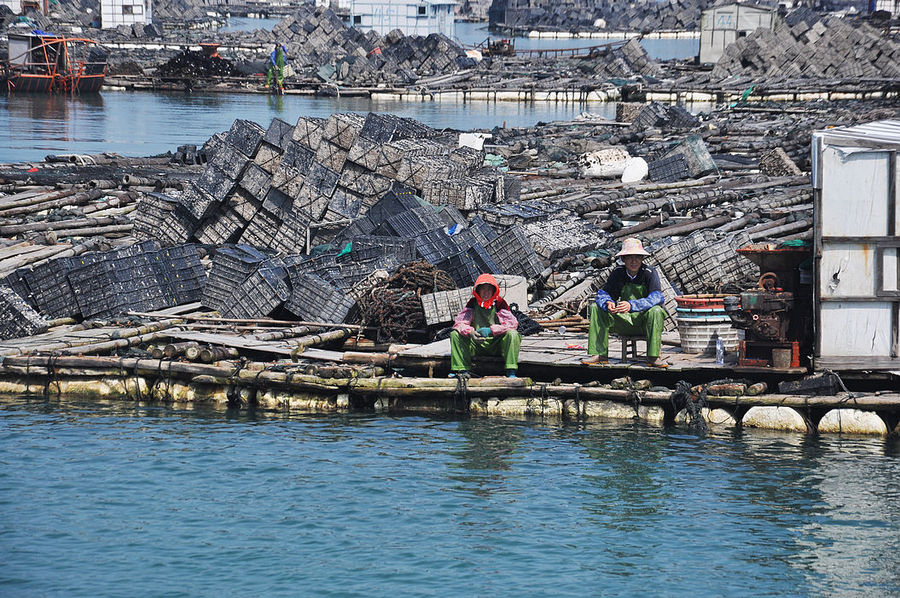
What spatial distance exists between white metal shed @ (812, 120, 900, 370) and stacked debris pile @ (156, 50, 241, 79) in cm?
6507

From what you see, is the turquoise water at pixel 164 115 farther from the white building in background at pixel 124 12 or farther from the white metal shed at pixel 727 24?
the white building in background at pixel 124 12

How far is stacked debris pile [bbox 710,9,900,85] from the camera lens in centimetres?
6562

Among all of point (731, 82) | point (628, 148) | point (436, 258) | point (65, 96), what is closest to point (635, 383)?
point (436, 258)

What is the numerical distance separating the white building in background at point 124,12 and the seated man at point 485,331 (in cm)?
9513

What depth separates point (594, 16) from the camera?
148 metres

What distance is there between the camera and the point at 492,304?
1341 centimetres

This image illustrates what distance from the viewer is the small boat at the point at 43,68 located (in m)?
67.4

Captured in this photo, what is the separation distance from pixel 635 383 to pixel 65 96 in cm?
6172

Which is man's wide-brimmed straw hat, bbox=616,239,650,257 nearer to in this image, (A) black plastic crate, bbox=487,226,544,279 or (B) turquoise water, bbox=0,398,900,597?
(B) turquoise water, bbox=0,398,900,597

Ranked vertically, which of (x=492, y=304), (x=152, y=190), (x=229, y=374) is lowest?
(x=229, y=374)

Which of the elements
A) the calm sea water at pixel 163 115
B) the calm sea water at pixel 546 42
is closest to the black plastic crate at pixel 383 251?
the calm sea water at pixel 163 115

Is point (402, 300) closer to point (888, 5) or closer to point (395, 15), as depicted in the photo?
point (395, 15)

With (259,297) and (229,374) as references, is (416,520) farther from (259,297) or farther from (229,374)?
(259,297)

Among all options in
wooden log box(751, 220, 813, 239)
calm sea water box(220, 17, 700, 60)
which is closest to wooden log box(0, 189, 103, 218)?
wooden log box(751, 220, 813, 239)
